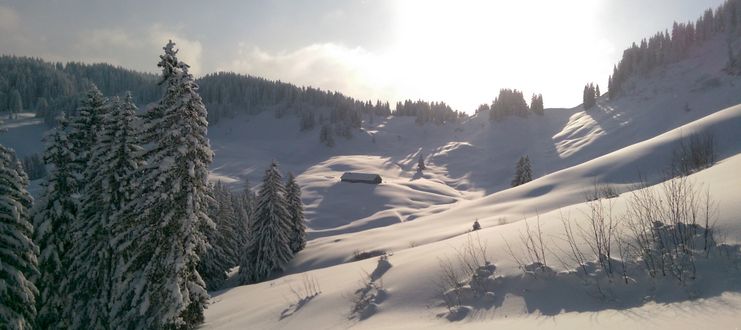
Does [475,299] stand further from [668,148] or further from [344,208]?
[344,208]

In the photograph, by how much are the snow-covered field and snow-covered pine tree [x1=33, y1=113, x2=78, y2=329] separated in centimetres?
698

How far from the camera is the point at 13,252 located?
15.1 metres

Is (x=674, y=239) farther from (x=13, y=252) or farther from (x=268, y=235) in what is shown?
(x=268, y=235)

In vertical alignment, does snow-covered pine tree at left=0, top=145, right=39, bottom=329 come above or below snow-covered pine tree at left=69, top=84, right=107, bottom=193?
below

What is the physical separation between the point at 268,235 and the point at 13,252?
25.6 meters

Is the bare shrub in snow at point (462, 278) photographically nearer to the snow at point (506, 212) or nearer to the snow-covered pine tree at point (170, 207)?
the snow at point (506, 212)

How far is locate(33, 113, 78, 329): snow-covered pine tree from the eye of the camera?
17781mm

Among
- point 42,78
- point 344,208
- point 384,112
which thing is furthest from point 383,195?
point 42,78

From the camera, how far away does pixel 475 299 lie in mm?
8406

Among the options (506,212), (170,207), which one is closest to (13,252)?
(170,207)

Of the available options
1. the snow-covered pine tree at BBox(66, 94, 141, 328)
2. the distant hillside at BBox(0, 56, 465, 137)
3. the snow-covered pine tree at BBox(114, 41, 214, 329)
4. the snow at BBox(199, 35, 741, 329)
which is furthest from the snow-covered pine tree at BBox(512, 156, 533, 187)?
the distant hillside at BBox(0, 56, 465, 137)

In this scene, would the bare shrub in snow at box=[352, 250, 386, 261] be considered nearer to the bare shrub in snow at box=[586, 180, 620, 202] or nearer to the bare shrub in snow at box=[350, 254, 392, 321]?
the bare shrub in snow at box=[586, 180, 620, 202]

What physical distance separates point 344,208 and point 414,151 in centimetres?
6686

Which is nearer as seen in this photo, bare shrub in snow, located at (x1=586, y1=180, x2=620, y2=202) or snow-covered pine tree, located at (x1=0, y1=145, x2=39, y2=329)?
snow-covered pine tree, located at (x1=0, y1=145, x2=39, y2=329)
